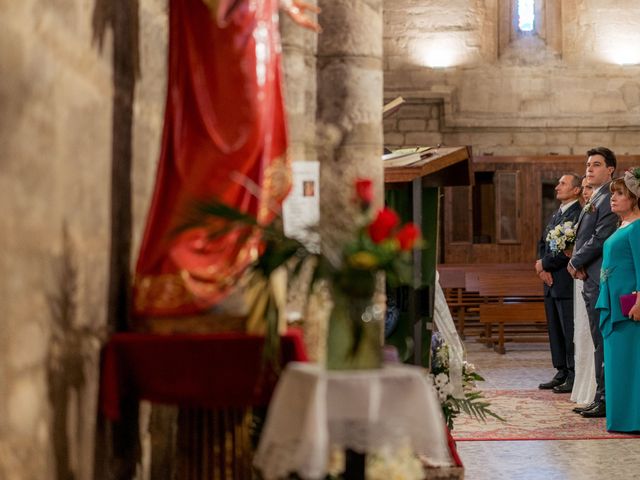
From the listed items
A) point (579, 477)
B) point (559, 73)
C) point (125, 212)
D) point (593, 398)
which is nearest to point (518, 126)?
point (559, 73)

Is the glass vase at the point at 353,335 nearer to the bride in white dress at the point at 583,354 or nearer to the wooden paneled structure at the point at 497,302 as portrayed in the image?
Result: the bride in white dress at the point at 583,354

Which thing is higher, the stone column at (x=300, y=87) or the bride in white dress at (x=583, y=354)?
the stone column at (x=300, y=87)

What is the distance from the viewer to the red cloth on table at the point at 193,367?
3322 mm

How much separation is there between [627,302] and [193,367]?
168 inches

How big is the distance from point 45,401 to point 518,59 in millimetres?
14360

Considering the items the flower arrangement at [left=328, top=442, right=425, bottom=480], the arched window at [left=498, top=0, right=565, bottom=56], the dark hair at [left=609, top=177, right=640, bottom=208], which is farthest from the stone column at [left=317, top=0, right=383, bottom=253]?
the arched window at [left=498, top=0, right=565, bottom=56]

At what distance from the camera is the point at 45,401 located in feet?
10.2

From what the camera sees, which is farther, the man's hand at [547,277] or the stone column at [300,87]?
the man's hand at [547,277]

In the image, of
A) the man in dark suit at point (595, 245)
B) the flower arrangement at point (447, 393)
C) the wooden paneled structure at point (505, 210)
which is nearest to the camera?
the flower arrangement at point (447, 393)

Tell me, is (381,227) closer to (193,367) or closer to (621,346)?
(193,367)

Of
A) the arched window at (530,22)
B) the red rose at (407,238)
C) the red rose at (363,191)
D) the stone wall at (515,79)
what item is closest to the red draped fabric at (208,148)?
the red rose at (363,191)

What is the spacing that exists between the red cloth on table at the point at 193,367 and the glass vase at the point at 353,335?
544mm

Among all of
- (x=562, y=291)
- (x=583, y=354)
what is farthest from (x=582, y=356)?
(x=562, y=291)

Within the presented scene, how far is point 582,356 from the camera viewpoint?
8.32 metres
